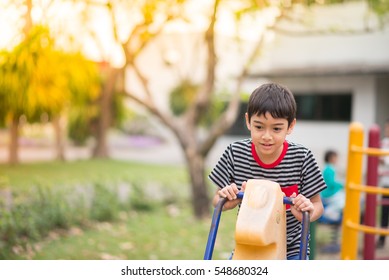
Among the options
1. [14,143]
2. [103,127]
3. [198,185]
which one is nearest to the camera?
[198,185]

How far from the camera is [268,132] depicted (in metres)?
2.15

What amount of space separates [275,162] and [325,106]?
8.92m

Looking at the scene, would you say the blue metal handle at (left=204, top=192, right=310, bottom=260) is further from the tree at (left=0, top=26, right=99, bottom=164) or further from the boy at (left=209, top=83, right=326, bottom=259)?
the tree at (left=0, top=26, right=99, bottom=164)

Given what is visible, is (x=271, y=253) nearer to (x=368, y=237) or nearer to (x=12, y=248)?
(x=368, y=237)

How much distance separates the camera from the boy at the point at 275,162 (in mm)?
2154

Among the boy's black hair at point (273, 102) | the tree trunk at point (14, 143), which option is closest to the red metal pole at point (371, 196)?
the boy's black hair at point (273, 102)

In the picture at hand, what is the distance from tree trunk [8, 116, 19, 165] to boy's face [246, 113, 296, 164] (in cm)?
558

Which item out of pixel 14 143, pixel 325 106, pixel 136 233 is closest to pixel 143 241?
pixel 136 233

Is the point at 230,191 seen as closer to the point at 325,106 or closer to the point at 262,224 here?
the point at 262,224

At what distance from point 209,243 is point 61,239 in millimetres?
3556

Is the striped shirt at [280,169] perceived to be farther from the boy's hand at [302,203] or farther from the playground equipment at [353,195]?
the playground equipment at [353,195]

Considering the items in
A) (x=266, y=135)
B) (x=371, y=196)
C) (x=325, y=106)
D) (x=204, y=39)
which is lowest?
(x=371, y=196)

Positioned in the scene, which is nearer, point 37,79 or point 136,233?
point 37,79

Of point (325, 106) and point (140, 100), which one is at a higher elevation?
point (140, 100)
